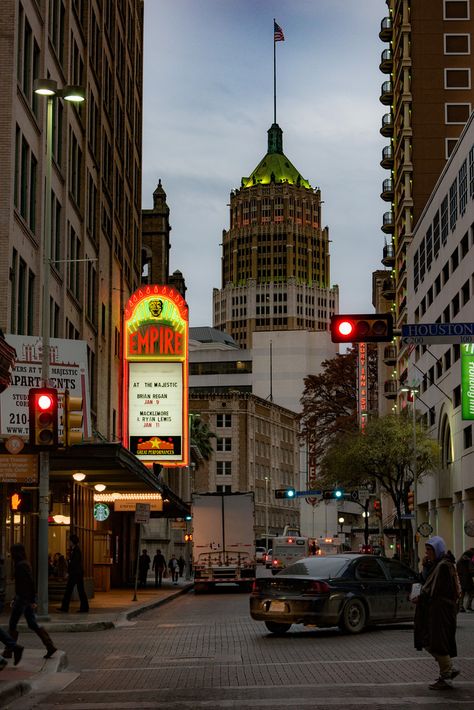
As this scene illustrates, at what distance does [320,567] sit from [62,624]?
18.7 feet

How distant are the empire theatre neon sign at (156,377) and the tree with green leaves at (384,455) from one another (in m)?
16.4

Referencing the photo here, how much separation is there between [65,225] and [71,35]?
688 cm

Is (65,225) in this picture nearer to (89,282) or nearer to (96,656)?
(89,282)

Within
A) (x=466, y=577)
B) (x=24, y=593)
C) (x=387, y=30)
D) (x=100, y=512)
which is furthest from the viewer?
(x=387, y=30)

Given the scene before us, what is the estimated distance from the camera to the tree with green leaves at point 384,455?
64.7 metres

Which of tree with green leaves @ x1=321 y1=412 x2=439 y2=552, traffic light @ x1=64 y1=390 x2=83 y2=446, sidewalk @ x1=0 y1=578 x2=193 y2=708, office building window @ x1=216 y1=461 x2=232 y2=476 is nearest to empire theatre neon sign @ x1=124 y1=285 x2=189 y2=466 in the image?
sidewalk @ x1=0 y1=578 x2=193 y2=708

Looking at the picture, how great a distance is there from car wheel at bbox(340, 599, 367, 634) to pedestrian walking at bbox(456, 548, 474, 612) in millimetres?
8485

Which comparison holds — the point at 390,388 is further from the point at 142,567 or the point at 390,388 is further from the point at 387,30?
the point at 142,567

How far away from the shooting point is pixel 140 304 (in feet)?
171

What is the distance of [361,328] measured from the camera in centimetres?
1986

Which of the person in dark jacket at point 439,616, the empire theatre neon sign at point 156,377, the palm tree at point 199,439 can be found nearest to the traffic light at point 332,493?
the palm tree at point 199,439

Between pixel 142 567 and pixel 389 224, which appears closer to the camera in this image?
pixel 142 567

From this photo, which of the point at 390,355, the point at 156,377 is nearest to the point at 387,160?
the point at 390,355

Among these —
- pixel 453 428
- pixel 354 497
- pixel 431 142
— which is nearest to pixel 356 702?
pixel 453 428
